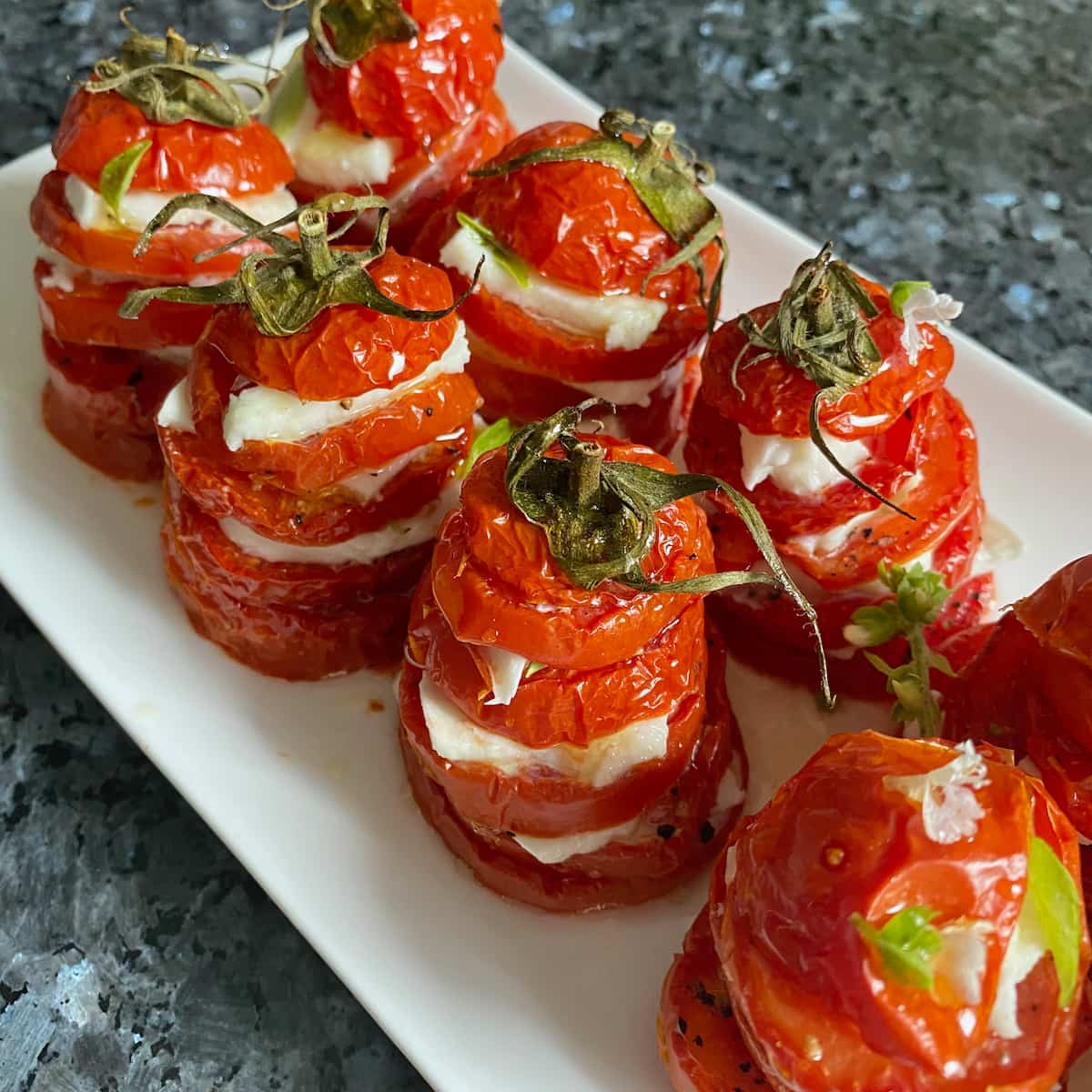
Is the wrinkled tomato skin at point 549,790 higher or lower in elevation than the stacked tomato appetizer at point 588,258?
lower

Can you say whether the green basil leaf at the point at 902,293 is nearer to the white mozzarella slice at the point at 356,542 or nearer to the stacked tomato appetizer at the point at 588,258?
the stacked tomato appetizer at the point at 588,258

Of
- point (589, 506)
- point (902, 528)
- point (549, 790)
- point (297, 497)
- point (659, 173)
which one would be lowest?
point (549, 790)

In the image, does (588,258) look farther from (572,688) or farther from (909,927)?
(909,927)

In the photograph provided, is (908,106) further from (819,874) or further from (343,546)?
(819,874)

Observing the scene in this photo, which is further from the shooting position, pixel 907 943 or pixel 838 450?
pixel 838 450

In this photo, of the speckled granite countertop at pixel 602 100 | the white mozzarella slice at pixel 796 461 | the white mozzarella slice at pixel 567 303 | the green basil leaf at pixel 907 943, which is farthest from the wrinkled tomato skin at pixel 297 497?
the green basil leaf at pixel 907 943

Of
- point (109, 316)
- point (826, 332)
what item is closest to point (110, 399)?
point (109, 316)

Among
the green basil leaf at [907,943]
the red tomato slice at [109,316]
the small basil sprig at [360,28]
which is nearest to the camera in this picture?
the green basil leaf at [907,943]
